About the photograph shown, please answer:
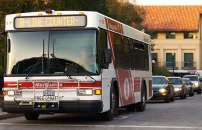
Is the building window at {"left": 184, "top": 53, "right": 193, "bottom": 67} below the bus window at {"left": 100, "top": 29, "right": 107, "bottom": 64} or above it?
above

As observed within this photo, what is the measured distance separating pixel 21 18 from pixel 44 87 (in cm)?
200

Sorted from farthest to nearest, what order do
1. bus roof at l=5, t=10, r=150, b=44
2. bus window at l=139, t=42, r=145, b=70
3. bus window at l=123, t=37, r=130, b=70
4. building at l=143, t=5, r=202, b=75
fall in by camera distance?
building at l=143, t=5, r=202, b=75
bus window at l=139, t=42, r=145, b=70
bus window at l=123, t=37, r=130, b=70
bus roof at l=5, t=10, r=150, b=44

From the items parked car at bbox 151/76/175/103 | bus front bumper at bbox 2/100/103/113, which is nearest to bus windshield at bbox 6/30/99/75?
bus front bumper at bbox 2/100/103/113

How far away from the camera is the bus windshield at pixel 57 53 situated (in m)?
10.5

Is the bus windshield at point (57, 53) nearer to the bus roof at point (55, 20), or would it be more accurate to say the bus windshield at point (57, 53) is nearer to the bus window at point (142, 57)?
the bus roof at point (55, 20)

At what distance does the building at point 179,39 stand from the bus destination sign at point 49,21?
58.3 meters

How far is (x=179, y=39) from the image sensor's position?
69062 mm

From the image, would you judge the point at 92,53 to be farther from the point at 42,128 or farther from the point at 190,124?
the point at 190,124

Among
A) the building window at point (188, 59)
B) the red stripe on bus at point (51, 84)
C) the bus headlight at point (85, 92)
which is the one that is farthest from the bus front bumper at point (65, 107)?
the building window at point (188, 59)

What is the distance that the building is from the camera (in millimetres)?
68438

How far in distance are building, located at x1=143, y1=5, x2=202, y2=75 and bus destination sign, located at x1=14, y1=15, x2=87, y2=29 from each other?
58272 millimetres

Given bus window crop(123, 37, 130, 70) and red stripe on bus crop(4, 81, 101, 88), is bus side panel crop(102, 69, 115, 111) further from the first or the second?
bus window crop(123, 37, 130, 70)

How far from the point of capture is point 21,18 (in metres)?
11.0

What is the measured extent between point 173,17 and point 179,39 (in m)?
3.95
